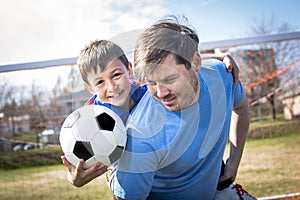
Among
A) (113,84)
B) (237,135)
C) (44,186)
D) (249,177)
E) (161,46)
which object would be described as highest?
(161,46)

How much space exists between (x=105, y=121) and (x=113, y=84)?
0.24m

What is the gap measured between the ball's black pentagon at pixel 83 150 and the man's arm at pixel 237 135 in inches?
36.7

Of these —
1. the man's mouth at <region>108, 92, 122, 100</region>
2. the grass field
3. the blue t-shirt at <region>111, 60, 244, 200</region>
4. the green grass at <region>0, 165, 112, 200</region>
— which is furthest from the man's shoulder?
the green grass at <region>0, 165, 112, 200</region>

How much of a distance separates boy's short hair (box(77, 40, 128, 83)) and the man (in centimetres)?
28

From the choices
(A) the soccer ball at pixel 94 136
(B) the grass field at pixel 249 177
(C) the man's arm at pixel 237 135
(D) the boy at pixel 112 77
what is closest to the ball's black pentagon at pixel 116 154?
(A) the soccer ball at pixel 94 136

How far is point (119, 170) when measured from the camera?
1759 millimetres

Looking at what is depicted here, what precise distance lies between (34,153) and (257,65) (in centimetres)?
489

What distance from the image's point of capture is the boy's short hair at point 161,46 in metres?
1.76

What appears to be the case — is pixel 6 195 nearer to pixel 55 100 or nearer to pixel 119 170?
pixel 55 100

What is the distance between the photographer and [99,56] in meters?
2.08

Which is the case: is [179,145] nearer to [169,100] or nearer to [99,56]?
[169,100]

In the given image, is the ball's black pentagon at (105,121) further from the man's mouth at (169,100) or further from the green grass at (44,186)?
the green grass at (44,186)

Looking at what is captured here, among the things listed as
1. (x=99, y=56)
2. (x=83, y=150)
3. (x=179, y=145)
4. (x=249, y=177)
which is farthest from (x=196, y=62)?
(x=249, y=177)

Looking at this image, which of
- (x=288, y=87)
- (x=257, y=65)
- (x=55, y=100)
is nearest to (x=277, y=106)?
(x=288, y=87)
